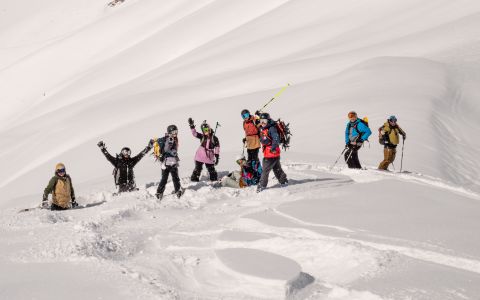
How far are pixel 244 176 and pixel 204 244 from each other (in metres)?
4.60

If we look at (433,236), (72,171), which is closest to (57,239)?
(433,236)

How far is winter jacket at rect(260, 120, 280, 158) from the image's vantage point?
10.2 metres

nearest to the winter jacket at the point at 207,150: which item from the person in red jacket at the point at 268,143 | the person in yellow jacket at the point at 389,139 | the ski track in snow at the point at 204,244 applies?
the person in red jacket at the point at 268,143

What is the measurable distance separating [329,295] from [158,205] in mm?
4827

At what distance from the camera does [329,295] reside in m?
5.24

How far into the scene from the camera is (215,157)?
479 inches

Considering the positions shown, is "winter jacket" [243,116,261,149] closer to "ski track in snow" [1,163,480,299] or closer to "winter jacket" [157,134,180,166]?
"winter jacket" [157,134,180,166]

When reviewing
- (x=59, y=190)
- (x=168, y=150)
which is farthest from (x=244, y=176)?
(x=59, y=190)

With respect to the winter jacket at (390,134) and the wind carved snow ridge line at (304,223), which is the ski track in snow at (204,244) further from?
the winter jacket at (390,134)

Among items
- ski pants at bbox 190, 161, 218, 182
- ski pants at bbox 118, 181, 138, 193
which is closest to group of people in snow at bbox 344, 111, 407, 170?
ski pants at bbox 190, 161, 218, 182

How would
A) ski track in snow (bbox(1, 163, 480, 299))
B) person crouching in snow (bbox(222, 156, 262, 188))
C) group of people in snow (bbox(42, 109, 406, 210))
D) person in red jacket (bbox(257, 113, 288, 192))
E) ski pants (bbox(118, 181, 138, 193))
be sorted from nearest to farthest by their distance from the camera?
1. ski track in snow (bbox(1, 163, 480, 299))
2. person in red jacket (bbox(257, 113, 288, 192))
3. group of people in snow (bbox(42, 109, 406, 210))
4. person crouching in snow (bbox(222, 156, 262, 188))
5. ski pants (bbox(118, 181, 138, 193))

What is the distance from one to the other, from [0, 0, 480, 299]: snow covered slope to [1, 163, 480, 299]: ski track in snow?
28 mm

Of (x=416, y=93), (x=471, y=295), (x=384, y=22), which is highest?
(x=384, y=22)

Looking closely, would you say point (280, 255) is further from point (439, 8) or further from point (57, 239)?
point (439, 8)
